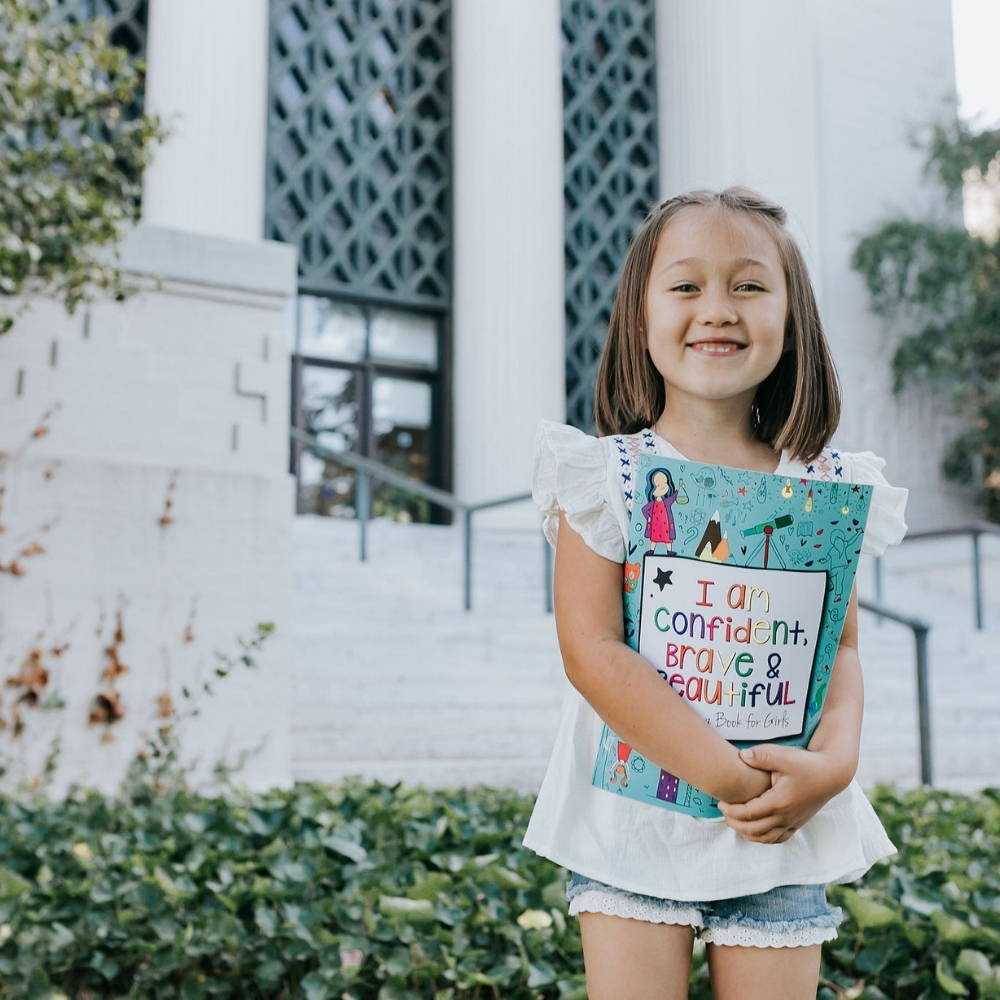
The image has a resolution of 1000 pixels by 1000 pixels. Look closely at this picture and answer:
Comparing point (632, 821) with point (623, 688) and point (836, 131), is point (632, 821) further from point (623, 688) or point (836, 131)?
point (836, 131)

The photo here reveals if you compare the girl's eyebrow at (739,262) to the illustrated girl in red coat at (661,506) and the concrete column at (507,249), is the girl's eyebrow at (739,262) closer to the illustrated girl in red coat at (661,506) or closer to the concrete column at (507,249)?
the illustrated girl in red coat at (661,506)

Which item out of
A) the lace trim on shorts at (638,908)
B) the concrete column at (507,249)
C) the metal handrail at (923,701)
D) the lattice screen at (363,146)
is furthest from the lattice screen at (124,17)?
the lace trim on shorts at (638,908)

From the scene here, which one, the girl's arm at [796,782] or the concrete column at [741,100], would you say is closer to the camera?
the girl's arm at [796,782]

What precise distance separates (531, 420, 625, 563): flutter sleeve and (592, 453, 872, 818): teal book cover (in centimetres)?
4

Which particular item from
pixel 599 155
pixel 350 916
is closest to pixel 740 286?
pixel 350 916

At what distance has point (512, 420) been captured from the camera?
15.2m

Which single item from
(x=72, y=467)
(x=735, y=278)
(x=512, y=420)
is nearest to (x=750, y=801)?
(x=735, y=278)

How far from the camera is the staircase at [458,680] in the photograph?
23.3 feet

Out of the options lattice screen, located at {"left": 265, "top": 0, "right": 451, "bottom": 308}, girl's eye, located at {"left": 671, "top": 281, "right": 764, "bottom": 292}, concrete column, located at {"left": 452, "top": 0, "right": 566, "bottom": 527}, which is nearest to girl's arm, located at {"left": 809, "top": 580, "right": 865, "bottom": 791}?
girl's eye, located at {"left": 671, "top": 281, "right": 764, "bottom": 292}

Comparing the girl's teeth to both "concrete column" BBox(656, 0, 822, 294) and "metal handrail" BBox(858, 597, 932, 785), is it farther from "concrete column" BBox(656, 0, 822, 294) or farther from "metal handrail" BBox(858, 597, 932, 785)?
"concrete column" BBox(656, 0, 822, 294)

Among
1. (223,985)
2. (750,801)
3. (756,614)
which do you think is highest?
(756,614)

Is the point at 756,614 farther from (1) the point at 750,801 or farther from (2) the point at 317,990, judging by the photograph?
(2) the point at 317,990

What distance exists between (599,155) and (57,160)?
1273cm

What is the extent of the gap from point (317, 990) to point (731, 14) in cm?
1691
